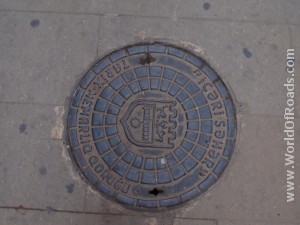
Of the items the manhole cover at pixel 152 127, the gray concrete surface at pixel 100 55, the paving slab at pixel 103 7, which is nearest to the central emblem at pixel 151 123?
the manhole cover at pixel 152 127

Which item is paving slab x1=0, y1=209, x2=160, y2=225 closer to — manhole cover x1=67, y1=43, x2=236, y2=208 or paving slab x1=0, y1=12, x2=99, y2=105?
manhole cover x1=67, y1=43, x2=236, y2=208

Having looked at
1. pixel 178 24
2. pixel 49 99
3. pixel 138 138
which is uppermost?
pixel 178 24

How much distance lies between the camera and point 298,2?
13.9ft

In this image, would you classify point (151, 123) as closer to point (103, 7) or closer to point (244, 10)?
point (103, 7)

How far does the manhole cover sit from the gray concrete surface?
0.40 feet

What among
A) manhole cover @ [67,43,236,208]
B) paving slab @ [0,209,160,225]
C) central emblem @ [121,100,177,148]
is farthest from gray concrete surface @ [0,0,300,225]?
central emblem @ [121,100,177,148]

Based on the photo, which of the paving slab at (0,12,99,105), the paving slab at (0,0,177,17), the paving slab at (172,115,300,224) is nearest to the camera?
the paving slab at (172,115,300,224)

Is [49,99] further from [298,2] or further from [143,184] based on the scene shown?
[298,2]

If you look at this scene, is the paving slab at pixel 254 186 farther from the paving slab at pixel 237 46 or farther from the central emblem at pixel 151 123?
the central emblem at pixel 151 123

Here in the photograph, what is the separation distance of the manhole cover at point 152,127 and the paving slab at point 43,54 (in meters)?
0.20

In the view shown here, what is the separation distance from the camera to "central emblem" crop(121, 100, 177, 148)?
399 centimetres

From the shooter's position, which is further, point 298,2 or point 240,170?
point 298,2

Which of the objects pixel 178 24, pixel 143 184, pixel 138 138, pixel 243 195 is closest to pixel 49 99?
pixel 138 138

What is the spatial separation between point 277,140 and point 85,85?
6.69ft
